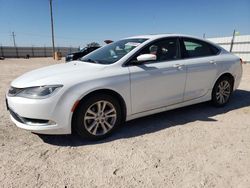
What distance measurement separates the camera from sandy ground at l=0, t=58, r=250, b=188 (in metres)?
2.28

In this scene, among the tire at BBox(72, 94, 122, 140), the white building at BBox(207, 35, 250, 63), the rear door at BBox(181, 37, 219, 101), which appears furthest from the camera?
the white building at BBox(207, 35, 250, 63)

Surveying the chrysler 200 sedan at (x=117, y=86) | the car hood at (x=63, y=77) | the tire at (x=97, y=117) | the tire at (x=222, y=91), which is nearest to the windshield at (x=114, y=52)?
the chrysler 200 sedan at (x=117, y=86)

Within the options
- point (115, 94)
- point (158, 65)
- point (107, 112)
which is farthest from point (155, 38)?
point (107, 112)

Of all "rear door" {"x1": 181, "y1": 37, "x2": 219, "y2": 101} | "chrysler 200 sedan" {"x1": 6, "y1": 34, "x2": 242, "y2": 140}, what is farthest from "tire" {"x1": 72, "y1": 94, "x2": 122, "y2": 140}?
"rear door" {"x1": 181, "y1": 37, "x2": 219, "y2": 101}

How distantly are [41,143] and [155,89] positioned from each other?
1.91 meters

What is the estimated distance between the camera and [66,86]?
2812mm

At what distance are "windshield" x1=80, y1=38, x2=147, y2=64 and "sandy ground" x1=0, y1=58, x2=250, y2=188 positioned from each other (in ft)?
3.84

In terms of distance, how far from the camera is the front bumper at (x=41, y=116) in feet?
9.04

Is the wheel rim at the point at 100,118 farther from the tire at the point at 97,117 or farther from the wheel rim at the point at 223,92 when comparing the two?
the wheel rim at the point at 223,92

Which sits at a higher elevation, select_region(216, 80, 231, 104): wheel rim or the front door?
the front door

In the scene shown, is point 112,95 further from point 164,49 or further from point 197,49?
point 197,49

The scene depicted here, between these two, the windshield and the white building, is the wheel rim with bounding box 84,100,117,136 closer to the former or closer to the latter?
the windshield

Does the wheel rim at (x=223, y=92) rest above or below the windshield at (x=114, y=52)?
below

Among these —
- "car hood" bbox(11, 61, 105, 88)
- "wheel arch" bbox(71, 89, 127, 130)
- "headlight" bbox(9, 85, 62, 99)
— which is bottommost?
"wheel arch" bbox(71, 89, 127, 130)
